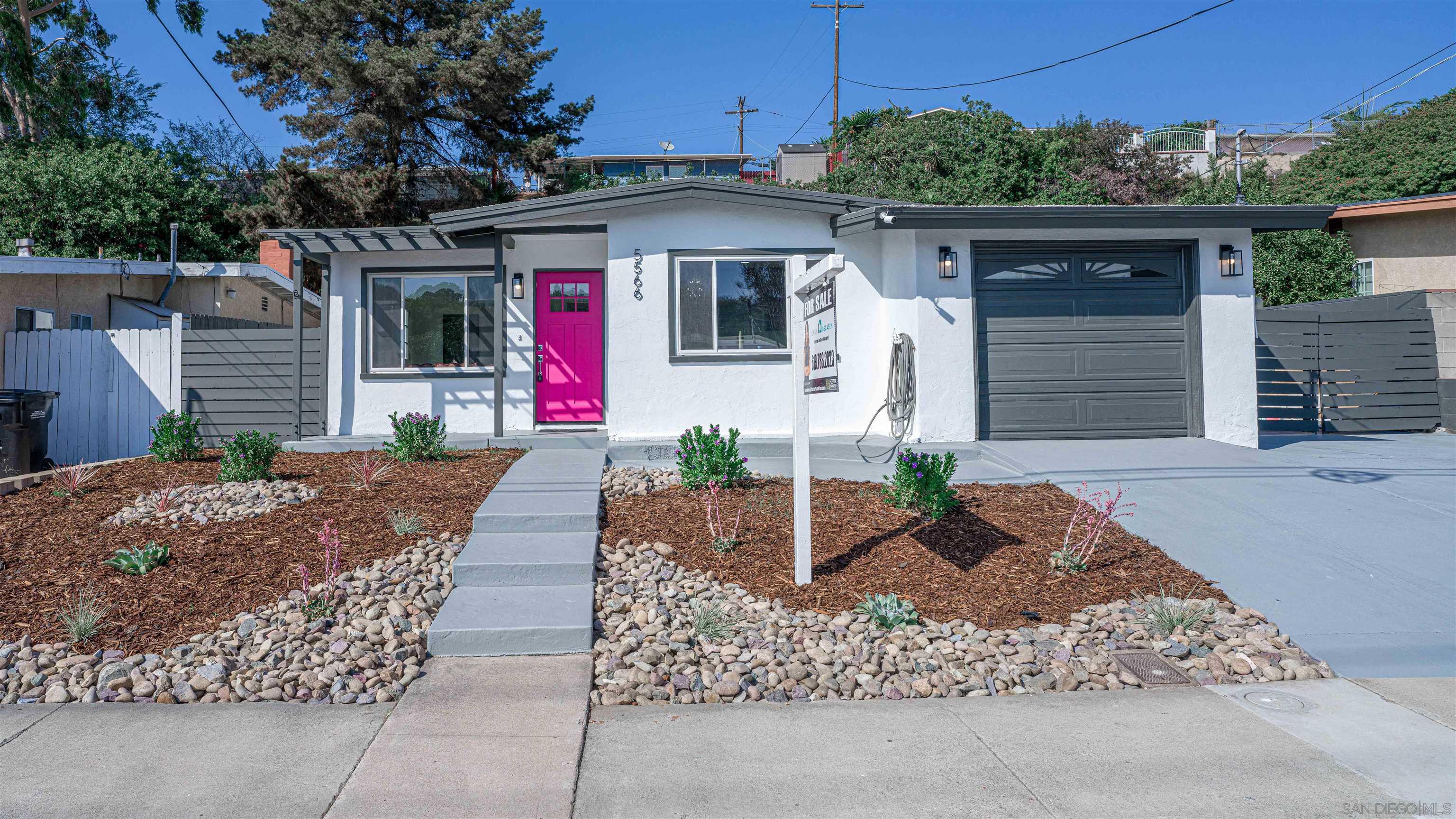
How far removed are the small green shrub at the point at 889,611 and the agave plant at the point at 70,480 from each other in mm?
6492

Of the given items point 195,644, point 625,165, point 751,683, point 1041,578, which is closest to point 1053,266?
point 1041,578

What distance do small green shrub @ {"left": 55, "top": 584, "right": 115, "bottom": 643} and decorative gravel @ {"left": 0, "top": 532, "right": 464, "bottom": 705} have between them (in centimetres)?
10

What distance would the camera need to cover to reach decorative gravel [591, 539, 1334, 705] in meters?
3.90

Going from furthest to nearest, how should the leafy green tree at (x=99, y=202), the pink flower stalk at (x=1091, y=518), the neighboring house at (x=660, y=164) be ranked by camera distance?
the neighboring house at (x=660, y=164) < the leafy green tree at (x=99, y=202) < the pink flower stalk at (x=1091, y=518)

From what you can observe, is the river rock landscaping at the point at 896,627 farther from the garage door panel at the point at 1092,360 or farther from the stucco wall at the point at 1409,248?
the stucco wall at the point at 1409,248

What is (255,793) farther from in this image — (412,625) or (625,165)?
(625,165)

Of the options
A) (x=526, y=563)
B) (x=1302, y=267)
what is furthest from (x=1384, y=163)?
(x=526, y=563)

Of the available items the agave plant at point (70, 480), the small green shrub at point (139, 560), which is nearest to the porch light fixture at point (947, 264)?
the small green shrub at point (139, 560)

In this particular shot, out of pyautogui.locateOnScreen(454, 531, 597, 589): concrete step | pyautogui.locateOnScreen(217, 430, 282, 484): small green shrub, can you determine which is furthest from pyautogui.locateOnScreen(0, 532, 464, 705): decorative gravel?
pyautogui.locateOnScreen(217, 430, 282, 484): small green shrub

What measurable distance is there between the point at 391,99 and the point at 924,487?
52.7 feet

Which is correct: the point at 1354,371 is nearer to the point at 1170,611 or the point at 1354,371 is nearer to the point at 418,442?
the point at 1170,611

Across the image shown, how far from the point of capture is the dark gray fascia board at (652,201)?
869cm

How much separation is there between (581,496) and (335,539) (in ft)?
5.91

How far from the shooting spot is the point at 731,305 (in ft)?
29.8
